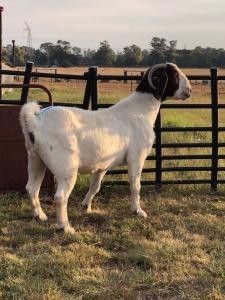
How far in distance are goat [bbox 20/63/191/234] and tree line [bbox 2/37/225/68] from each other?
175 feet

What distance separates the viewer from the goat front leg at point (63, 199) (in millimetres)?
5172

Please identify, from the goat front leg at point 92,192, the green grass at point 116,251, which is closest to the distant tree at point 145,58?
the goat front leg at point 92,192

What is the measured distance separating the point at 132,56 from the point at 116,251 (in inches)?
2842

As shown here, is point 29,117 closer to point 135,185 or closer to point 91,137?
point 91,137

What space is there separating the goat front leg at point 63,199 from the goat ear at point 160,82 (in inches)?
66.4

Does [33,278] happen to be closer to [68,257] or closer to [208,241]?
[68,257]

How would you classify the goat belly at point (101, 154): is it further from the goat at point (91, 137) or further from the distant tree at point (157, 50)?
the distant tree at point (157, 50)

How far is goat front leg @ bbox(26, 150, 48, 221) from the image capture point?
5537mm

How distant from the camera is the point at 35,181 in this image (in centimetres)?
571

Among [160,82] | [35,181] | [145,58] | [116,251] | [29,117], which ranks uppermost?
[145,58]

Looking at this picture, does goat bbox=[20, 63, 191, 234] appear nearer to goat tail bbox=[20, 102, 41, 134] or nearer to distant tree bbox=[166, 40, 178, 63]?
goat tail bbox=[20, 102, 41, 134]

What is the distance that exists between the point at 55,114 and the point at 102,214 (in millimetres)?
1600

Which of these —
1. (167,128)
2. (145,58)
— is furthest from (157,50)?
(167,128)

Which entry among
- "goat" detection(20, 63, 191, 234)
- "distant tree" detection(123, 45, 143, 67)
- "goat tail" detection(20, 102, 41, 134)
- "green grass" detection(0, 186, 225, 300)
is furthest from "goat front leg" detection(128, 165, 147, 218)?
"distant tree" detection(123, 45, 143, 67)
